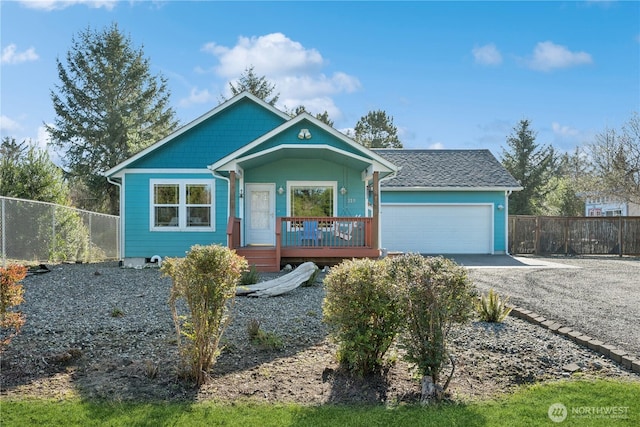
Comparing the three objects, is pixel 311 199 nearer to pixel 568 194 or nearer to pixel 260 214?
pixel 260 214

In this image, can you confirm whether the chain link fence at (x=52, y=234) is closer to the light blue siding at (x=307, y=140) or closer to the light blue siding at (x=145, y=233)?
the light blue siding at (x=145, y=233)

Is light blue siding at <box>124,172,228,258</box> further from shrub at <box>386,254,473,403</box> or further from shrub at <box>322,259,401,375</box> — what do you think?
shrub at <box>386,254,473,403</box>

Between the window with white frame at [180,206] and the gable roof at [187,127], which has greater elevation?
the gable roof at [187,127]

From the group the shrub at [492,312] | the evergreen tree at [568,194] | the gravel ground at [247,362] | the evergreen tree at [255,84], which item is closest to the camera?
the gravel ground at [247,362]

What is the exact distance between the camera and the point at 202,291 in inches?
168

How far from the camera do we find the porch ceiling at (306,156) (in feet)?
40.1

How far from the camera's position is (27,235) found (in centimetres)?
1295

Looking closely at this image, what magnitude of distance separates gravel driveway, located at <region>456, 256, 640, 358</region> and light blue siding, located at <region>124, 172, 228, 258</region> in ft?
26.7

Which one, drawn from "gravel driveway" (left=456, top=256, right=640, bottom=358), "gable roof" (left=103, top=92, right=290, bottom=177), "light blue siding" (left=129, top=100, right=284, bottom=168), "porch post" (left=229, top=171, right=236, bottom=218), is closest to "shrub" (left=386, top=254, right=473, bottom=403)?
"gravel driveway" (left=456, top=256, right=640, bottom=358)

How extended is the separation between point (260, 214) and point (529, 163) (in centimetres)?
2485

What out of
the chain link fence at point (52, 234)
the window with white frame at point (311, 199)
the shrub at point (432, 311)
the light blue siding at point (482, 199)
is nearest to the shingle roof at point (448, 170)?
the light blue siding at point (482, 199)

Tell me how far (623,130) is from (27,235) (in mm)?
29602

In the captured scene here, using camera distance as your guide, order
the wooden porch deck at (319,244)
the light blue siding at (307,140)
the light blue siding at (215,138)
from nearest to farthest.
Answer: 1. the wooden porch deck at (319,244)
2. the light blue siding at (307,140)
3. the light blue siding at (215,138)
